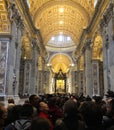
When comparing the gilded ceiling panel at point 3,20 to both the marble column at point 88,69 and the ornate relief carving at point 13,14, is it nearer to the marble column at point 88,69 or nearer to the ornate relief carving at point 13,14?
the ornate relief carving at point 13,14

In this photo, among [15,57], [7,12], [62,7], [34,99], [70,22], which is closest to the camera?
[34,99]

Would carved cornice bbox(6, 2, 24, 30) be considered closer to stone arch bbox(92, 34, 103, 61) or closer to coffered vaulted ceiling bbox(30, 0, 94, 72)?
coffered vaulted ceiling bbox(30, 0, 94, 72)

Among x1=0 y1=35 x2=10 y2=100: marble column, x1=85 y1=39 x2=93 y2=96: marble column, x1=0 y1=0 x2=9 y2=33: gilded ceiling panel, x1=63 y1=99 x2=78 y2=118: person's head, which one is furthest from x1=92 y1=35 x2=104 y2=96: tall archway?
x1=63 y1=99 x2=78 y2=118: person's head

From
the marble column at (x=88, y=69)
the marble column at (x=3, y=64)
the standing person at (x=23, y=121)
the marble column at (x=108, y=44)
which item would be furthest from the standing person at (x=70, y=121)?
the marble column at (x=88, y=69)

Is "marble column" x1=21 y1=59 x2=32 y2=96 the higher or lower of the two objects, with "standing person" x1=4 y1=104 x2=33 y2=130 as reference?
higher

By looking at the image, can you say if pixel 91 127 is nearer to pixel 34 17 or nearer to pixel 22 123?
pixel 22 123

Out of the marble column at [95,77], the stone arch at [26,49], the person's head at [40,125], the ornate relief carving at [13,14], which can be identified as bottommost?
the person's head at [40,125]

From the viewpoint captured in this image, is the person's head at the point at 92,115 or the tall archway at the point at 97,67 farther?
the tall archway at the point at 97,67

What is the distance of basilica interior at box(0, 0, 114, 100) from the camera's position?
1310 cm

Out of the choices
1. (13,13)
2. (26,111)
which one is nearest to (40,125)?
(26,111)

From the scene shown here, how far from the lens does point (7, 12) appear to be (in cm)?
1270

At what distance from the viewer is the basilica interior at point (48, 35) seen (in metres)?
13.1

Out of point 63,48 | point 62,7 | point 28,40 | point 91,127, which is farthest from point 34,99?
point 63,48

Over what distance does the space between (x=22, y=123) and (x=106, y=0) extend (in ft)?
46.0
